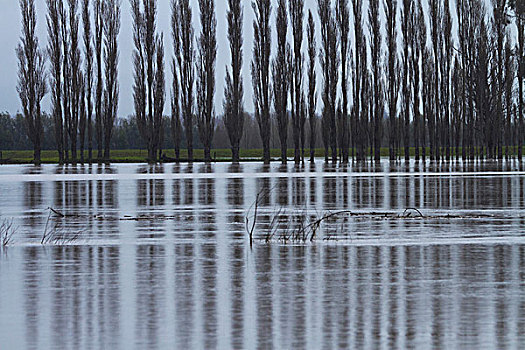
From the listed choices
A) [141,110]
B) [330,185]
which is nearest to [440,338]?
[330,185]

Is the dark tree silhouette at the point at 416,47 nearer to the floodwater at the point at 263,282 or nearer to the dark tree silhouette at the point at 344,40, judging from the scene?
the dark tree silhouette at the point at 344,40

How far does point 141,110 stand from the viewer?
56.4m

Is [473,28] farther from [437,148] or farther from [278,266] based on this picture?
[278,266]

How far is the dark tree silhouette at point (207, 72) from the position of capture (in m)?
55.8

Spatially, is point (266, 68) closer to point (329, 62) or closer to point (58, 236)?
point (329, 62)

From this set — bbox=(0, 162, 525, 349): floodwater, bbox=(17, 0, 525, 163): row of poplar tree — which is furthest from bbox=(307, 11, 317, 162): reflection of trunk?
bbox=(0, 162, 525, 349): floodwater

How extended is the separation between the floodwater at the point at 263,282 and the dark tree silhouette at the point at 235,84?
4172 cm

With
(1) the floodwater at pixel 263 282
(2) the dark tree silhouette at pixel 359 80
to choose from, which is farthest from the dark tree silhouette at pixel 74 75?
(1) the floodwater at pixel 263 282

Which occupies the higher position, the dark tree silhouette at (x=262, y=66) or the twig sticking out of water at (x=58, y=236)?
the dark tree silhouette at (x=262, y=66)

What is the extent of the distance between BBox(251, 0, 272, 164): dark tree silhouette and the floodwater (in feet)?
132

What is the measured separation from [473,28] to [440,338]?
55.5 meters

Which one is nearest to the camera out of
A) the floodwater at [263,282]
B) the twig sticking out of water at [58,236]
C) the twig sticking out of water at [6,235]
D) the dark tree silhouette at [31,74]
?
the floodwater at [263,282]

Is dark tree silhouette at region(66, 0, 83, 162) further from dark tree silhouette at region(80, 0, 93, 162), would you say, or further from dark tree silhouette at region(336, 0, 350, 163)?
dark tree silhouette at region(336, 0, 350, 163)

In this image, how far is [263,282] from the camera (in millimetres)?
7109
